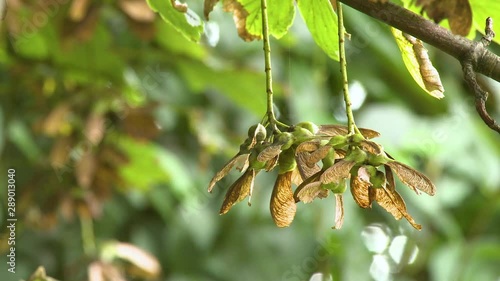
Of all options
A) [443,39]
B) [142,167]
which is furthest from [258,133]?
[142,167]

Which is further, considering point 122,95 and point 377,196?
point 122,95

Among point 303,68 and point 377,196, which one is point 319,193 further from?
point 303,68

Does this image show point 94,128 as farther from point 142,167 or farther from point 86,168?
point 142,167

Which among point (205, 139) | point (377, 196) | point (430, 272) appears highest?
point (377, 196)

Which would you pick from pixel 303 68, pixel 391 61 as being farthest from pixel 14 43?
pixel 391 61

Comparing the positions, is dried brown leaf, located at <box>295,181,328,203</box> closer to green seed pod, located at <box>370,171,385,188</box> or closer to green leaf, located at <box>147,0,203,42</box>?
green seed pod, located at <box>370,171,385,188</box>

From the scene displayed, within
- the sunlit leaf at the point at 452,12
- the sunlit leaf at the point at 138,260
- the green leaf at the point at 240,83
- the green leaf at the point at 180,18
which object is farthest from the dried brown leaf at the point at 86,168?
the sunlit leaf at the point at 452,12
